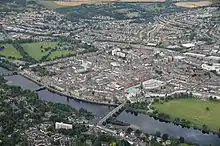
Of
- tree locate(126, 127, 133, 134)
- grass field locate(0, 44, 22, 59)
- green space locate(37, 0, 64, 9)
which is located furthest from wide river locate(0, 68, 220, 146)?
green space locate(37, 0, 64, 9)

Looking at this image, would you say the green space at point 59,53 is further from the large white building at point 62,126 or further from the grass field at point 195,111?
the large white building at point 62,126

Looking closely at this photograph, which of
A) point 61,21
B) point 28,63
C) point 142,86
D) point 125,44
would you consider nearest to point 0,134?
point 142,86

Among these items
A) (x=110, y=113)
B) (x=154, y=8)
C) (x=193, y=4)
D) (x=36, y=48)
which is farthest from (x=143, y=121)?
(x=193, y=4)

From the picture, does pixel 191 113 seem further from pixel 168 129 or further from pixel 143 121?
pixel 143 121

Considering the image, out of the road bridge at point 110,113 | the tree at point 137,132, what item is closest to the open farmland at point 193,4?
the road bridge at point 110,113

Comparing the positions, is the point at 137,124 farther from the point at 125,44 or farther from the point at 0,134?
the point at 125,44
